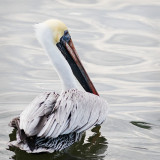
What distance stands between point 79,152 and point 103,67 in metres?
2.93

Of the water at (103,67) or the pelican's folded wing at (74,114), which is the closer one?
the pelican's folded wing at (74,114)

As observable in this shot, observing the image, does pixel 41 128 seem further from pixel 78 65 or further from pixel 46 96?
pixel 78 65

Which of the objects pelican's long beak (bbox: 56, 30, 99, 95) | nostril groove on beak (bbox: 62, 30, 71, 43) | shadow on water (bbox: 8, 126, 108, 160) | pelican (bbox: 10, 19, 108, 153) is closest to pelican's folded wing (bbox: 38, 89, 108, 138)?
pelican (bbox: 10, 19, 108, 153)

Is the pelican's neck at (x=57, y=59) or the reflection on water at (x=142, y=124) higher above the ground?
the pelican's neck at (x=57, y=59)

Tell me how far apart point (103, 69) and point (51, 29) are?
2.11 m

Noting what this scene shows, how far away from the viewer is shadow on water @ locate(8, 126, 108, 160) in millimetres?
5629

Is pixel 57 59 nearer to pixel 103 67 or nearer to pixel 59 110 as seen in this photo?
pixel 59 110

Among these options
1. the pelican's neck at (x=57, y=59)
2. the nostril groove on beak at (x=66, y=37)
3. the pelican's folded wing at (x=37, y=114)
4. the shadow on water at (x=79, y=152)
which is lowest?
the shadow on water at (x=79, y=152)

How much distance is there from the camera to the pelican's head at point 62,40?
650 centimetres

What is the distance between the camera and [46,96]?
19.3 feet

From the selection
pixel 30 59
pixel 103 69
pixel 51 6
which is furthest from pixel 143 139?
pixel 51 6

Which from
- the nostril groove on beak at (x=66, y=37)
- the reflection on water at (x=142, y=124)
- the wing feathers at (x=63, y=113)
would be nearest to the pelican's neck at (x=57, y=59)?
the nostril groove on beak at (x=66, y=37)

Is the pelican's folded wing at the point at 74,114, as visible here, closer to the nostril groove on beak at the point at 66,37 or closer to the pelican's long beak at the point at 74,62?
the pelican's long beak at the point at 74,62

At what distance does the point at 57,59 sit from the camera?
6.45 metres
